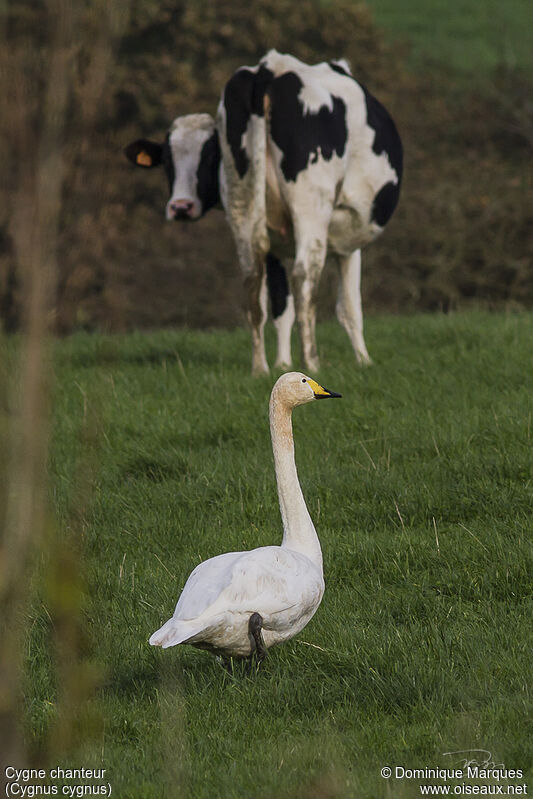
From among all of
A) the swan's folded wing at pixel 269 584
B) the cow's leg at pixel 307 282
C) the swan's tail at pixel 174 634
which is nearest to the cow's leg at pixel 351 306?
the cow's leg at pixel 307 282

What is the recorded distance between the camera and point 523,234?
18.5 metres

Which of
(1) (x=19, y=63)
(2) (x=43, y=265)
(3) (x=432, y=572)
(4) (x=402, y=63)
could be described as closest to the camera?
(2) (x=43, y=265)

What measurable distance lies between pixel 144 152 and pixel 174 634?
790cm

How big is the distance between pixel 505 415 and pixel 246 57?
55.5 feet

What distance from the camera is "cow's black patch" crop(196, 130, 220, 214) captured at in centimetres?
1044

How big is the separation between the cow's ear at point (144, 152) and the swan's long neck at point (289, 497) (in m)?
6.63

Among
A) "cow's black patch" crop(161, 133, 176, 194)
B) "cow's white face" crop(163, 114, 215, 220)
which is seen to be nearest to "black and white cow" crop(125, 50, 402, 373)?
"cow's white face" crop(163, 114, 215, 220)

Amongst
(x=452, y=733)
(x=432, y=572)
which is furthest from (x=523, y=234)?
(x=452, y=733)

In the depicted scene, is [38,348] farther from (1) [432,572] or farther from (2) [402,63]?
(2) [402,63]

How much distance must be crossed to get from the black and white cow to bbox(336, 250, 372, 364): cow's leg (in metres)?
0.01

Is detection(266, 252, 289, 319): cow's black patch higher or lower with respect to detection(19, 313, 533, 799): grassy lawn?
higher

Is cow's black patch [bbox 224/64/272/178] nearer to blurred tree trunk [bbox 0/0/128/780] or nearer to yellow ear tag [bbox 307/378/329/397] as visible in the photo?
yellow ear tag [bbox 307/378/329/397]

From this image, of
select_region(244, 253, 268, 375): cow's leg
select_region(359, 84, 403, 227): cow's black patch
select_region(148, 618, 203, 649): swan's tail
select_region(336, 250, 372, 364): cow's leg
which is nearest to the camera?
select_region(148, 618, 203, 649): swan's tail

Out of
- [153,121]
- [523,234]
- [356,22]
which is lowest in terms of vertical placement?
[523,234]
